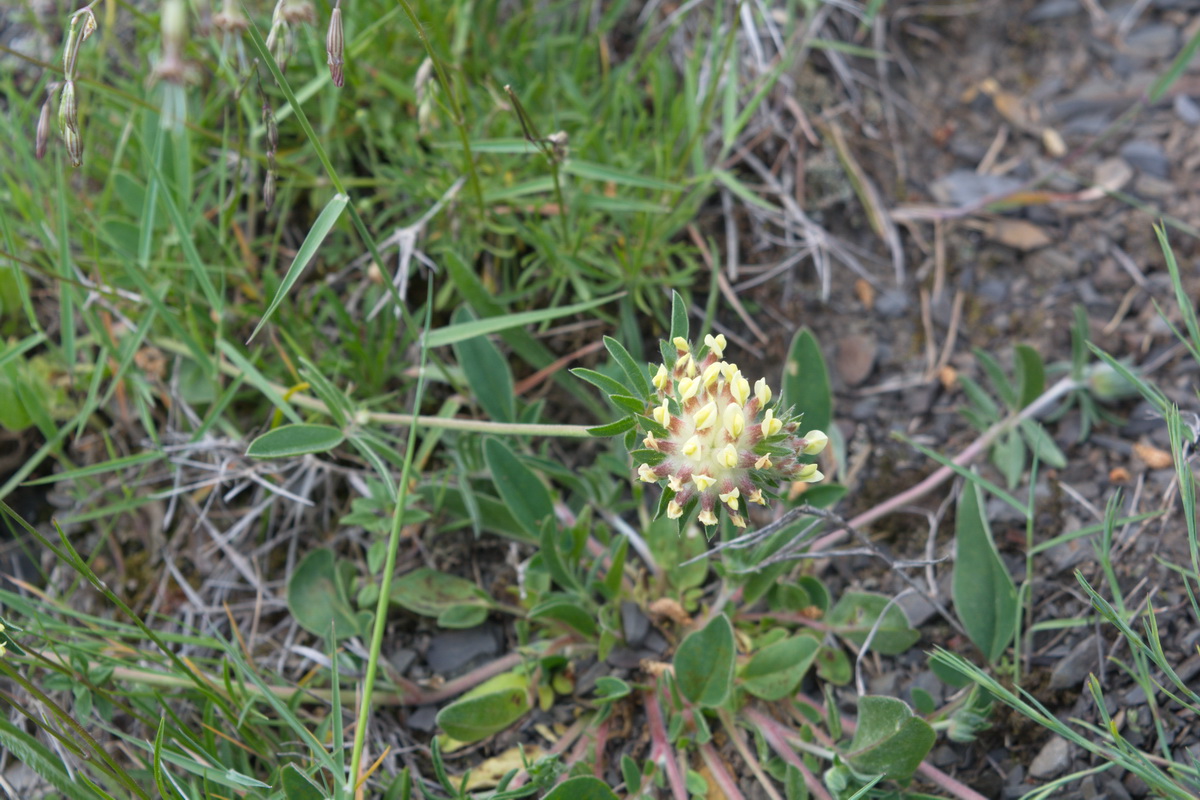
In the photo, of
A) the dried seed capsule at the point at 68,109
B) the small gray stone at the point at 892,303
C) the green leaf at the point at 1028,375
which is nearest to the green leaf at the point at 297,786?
the dried seed capsule at the point at 68,109

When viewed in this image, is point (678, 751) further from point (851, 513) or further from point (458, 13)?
point (458, 13)

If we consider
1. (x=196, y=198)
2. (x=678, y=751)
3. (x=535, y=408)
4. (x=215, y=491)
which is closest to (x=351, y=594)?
(x=215, y=491)

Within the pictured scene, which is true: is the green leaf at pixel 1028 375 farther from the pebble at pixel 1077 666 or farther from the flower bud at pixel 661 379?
the flower bud at pixel 661 379

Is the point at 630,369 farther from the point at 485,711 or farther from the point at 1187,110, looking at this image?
the point at 1187,110

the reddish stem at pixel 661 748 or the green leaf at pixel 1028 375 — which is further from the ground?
the green leaf at pixel 1028 375

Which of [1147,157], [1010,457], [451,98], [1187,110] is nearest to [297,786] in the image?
[451,98]
